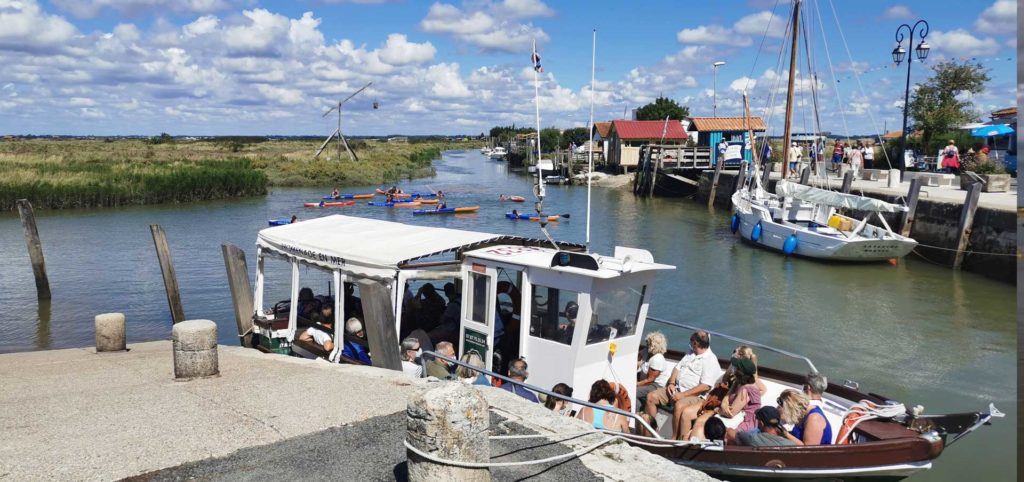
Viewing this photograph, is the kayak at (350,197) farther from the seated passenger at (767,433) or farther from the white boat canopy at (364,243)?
the seated passenger at (767,433)

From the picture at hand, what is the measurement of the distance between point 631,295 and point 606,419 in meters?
1.57

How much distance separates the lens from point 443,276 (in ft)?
34.4

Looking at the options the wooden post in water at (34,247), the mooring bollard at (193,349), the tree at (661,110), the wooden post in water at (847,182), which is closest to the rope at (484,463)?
the mooring bollard at (193,349)

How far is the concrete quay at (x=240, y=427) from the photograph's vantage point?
254 inches

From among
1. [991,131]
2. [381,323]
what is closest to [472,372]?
[381,323]

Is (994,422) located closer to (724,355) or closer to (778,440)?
(724,355)

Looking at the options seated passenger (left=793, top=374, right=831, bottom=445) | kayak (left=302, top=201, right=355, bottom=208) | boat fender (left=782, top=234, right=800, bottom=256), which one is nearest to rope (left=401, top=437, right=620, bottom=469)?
seated passenger (left=793, top=374, right=831, bottom=445)

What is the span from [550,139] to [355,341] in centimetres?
10960

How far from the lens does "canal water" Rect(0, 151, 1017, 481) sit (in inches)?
588

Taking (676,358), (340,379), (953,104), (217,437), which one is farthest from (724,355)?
(953,104)

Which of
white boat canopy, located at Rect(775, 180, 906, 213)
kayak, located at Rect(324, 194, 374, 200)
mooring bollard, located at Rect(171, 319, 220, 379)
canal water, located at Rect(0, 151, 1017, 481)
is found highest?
white boat canopy, located at Rect(775, 180, 906, 213)

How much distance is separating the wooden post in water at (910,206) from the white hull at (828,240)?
2.89 feet

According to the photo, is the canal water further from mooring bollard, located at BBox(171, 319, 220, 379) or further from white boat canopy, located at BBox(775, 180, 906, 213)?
mooring bollard, located at BBox(171, 319, 220, 379)

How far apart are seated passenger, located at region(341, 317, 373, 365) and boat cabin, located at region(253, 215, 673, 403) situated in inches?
2.8
